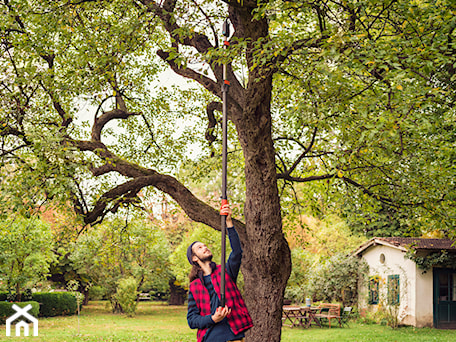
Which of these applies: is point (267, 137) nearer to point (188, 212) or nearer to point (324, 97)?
point (324, 97)

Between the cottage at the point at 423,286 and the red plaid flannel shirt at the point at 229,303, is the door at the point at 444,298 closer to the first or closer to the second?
the cottage at the point at 423,286

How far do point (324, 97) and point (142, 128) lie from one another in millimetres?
7133

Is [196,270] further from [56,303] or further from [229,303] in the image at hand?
[56,303]

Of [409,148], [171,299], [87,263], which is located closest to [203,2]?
[409,148]

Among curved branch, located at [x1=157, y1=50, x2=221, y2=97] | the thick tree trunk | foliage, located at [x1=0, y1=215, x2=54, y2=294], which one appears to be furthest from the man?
foliage, located at [x1=0, y1=215, x2=54, y2=294]

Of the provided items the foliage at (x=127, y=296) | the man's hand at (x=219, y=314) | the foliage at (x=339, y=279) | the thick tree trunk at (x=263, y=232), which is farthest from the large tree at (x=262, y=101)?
the foliage at (x=127, y=296)

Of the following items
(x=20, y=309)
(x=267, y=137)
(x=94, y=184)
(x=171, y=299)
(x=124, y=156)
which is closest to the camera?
(x=267, y=137)

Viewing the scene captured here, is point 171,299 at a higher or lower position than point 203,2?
lower

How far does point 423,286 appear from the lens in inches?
782

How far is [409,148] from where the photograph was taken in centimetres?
797

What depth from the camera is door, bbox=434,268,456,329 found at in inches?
773

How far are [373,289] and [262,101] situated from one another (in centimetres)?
1761

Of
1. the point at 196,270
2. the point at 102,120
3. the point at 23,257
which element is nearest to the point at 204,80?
the point at 102,120

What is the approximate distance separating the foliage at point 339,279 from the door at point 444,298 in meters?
4.22
